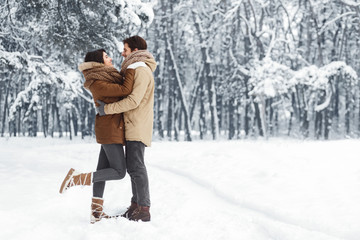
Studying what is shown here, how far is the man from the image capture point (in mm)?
4023

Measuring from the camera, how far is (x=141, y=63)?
4.13 meters

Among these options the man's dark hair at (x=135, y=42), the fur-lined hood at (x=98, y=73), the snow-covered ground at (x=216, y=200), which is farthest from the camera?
the man's dark hair at (x=135, y=42)

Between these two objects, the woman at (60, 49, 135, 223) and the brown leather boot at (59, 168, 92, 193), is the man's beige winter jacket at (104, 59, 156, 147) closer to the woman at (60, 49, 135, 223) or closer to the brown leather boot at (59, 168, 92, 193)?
the woman at (60, 49, 135, 223)

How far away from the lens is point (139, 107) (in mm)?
4168

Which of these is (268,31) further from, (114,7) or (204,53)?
(114,7)

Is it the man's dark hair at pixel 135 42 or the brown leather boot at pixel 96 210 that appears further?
the man's dark hair at pixel 135 42

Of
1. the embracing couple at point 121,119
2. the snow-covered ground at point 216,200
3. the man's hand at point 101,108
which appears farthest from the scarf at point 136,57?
the snow-covered ground at point 216,200

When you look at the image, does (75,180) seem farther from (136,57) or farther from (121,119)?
(136,57)

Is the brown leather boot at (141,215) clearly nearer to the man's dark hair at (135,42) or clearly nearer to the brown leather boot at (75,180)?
the brown leather boot at (75,180)

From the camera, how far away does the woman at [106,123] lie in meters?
4.04

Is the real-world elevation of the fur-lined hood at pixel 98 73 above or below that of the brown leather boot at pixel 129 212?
above

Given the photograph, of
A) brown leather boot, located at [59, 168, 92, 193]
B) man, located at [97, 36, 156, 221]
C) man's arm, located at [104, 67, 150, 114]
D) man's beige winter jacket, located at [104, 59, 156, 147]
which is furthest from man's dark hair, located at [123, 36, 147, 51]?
brown leather boot, located at [59, 168, 92, 193]

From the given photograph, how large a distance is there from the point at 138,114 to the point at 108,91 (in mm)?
414

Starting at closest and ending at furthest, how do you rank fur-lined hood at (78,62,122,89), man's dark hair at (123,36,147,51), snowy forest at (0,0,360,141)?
fur-lined hood at (78,62,122,89) → man's dark hair at (123,36,147,51) → snowy forest at (0,0,360,141)
